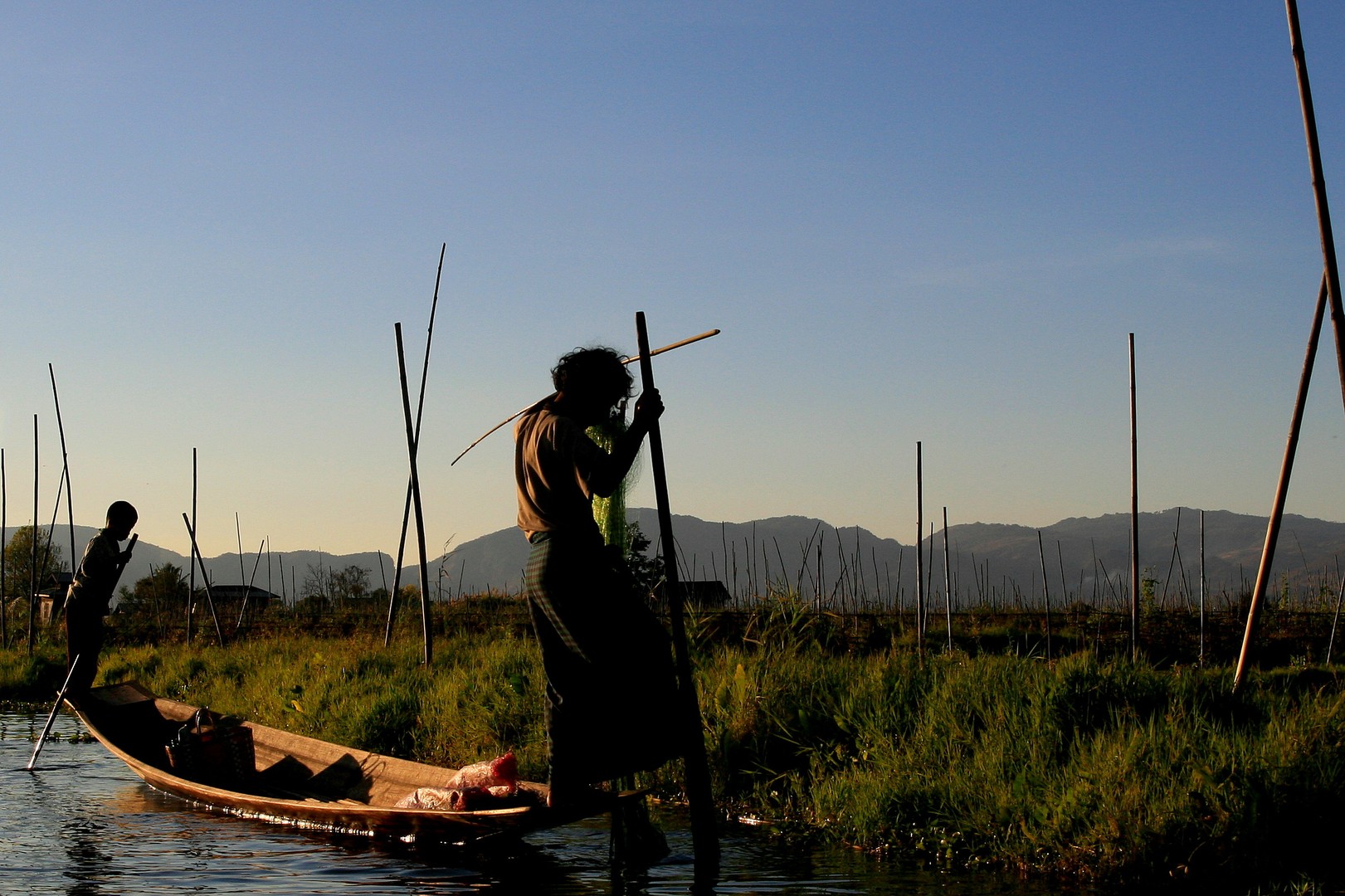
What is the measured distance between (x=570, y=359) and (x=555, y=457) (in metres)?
0.42

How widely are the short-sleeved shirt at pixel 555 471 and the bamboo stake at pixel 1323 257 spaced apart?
2.46 m

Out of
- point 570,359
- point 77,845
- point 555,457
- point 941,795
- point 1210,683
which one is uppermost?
point 570,359

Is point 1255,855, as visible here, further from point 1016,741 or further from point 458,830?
point 458,830

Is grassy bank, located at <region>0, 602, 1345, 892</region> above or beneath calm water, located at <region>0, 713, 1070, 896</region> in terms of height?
above

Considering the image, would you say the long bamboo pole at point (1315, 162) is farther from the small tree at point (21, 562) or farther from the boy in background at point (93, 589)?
the small tree at point (21, 562)

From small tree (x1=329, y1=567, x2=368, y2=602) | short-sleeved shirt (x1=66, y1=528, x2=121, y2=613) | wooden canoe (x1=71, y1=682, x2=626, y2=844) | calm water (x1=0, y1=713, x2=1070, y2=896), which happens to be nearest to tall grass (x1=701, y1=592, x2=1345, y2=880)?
calm water (x1=0, y1=713, x2=1070, y2=896)

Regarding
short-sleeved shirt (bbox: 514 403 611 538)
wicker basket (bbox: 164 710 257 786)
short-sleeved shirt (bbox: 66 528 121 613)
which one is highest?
short-sleeved shirt (bbox: 514 403 611 538)

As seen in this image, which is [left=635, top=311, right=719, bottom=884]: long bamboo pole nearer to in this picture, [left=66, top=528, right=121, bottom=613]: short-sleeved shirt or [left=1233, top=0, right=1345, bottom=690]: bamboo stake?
[left=1233, top=0, right=1345, bottom=690]: bamboo stake

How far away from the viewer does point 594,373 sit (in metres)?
4.21

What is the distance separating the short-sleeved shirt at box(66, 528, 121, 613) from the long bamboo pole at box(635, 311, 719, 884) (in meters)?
5.22

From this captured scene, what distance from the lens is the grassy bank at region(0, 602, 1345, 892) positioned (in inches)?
157

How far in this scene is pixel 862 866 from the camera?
465 centimetres

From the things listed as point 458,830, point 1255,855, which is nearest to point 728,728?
point 458,830

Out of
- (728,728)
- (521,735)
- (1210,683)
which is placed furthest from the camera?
(521,735)
